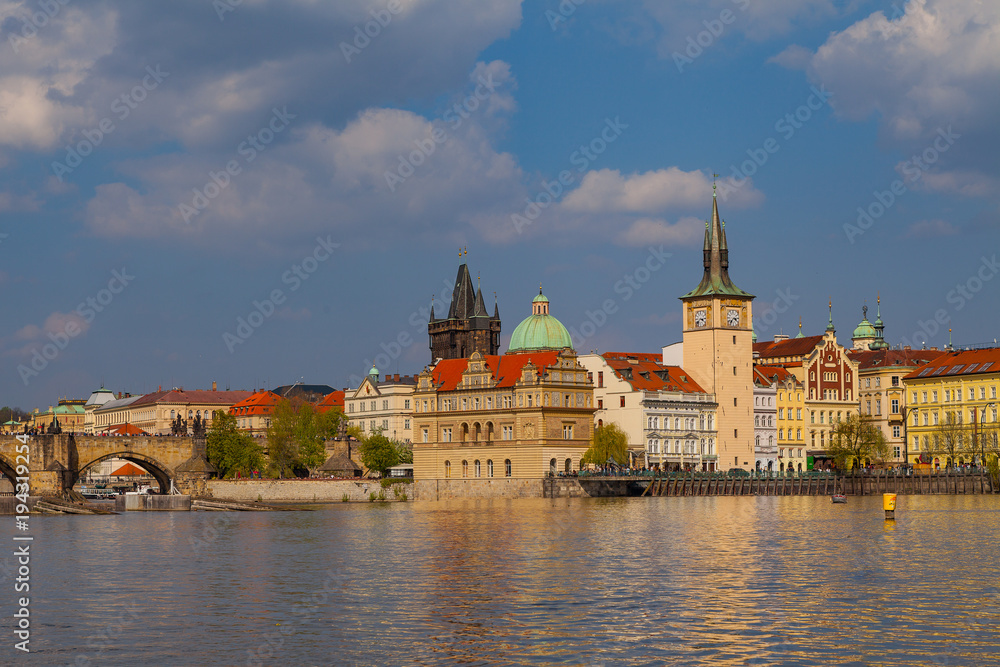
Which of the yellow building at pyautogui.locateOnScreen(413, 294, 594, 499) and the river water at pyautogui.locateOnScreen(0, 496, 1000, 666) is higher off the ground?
the yellow building at pyautogui.locateOnScreen(413, 294, 594, 499)

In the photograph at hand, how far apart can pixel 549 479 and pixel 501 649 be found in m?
94.5

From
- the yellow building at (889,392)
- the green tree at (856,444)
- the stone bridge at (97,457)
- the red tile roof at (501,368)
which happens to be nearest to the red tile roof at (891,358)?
the yellow building at (889,392)

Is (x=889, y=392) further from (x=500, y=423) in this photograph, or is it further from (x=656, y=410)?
(x=500, y=423)

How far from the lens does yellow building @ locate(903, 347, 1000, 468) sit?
129 metres

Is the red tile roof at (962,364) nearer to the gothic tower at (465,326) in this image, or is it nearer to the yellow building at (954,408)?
the yellow building at (954,408)

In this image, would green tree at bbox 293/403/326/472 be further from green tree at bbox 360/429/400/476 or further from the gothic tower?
the gothic tower

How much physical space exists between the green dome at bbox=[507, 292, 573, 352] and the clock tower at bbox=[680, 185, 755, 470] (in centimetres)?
1594

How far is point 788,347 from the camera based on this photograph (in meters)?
153

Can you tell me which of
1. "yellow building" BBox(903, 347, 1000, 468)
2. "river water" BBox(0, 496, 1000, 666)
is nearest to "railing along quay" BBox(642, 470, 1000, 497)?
"yellow building" BBox(903, 347, 1000, 468)

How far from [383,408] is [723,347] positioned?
40.3 meters

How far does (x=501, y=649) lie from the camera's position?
93.6 feet

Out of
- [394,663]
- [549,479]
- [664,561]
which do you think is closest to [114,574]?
[664,561]

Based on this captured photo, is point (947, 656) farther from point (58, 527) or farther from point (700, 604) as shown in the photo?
point (58, 527)

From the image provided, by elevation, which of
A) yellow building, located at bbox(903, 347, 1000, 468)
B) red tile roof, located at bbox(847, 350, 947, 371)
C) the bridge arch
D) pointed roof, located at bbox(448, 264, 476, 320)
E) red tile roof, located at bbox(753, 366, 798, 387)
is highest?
pointed roof, located at bbox(448, 264, 476, 320)
